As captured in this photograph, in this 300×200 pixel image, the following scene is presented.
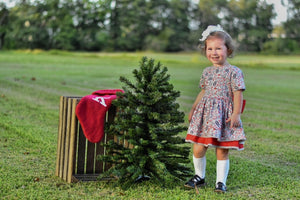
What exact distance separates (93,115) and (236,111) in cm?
144

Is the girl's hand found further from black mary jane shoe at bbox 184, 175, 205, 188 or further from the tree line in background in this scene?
the tree line in background

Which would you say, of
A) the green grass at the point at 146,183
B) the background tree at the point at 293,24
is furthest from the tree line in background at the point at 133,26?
the green grass at the point at 146,183

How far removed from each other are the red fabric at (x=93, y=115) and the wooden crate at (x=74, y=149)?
3.1 inches

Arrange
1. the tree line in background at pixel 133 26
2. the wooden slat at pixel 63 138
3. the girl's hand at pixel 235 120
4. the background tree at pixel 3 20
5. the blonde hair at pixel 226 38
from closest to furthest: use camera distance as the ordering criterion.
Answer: the girl's hand at pixel 235 120
the blonde hair at pixel 226 38
the wooden slat at pixel 63 138
the tree line in background at pixel 133 26
the background tree at pixel 3 20

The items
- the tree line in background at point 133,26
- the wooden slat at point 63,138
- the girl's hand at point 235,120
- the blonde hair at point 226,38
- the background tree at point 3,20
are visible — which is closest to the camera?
the girl's hand at point 235,120

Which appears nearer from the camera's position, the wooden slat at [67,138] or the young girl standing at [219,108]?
the young girl standing at [219,108]

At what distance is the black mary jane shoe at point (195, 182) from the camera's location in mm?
4749

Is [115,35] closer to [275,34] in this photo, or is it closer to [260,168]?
[275,34]

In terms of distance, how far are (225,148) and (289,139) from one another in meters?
4.03

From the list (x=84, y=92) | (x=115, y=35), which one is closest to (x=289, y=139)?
(x=84, y=92)

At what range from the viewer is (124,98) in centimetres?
473

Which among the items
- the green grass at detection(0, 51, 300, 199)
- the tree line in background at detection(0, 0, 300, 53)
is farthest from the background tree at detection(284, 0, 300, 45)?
the green grass at detection(0, 51, 300, 199)

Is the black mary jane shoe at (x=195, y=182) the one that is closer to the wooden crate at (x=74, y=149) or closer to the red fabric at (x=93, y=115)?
the wooden crate at (x=74, y=149)

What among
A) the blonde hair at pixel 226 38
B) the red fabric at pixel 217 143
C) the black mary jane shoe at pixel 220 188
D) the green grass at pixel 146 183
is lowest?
the green grass at pixel 146 183
